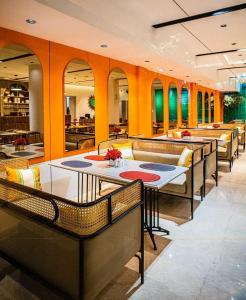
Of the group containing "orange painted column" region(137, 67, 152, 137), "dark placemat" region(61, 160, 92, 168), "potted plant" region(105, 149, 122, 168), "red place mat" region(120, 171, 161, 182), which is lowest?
"red place mat" region(120, 171, 161, 182)

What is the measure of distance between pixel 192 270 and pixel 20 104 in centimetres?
1163

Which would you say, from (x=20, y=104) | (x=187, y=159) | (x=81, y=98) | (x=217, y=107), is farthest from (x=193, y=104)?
(x=20, y=104)

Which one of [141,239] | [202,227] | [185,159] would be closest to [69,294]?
[141,239]

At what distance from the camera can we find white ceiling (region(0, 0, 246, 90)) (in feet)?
10.4

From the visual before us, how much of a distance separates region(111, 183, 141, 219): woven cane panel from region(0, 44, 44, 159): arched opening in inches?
96.0

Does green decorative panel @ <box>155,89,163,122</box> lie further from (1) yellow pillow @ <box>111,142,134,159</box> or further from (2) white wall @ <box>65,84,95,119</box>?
(1) yellow pillow @ <box>111,142,134,159</box>

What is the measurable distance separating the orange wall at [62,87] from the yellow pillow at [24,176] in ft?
4.18

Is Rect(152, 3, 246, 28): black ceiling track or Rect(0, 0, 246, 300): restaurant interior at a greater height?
Rect(152, 3, 246, 28): black ceiling track

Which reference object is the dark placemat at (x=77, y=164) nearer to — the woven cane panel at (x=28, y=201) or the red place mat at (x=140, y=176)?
the red place mat at (x=140, y=176)

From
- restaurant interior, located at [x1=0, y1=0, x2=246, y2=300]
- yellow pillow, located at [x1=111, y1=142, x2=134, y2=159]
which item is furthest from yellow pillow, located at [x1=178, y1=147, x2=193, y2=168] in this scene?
yellow pillow, located at [x1=111, y1=142, x2=134, y2=159]

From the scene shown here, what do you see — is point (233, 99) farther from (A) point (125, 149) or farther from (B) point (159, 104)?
(A) point (125, 149)

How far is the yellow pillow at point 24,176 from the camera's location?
289 cm

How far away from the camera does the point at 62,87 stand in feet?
14.9

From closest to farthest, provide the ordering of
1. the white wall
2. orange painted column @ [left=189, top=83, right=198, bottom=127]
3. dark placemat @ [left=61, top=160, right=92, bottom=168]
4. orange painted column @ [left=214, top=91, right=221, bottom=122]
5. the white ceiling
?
the white ceiling < dark placemat @ [left=61, top=160, right=92, bottom=168] < orange painted column @ [left=189, top=83, right=198, bottom=127] < the white wall < orange painted column @ [left=214, top=91, right=221, bottom=122]
